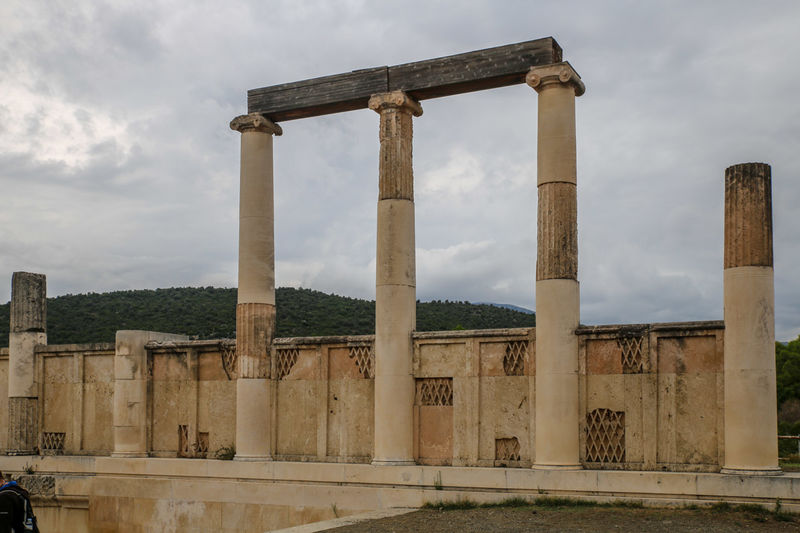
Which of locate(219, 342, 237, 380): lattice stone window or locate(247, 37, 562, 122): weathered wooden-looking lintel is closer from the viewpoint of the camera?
locate(247, 37, 562, 122): weathered wooden-looking lintel

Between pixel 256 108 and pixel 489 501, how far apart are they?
396 inches

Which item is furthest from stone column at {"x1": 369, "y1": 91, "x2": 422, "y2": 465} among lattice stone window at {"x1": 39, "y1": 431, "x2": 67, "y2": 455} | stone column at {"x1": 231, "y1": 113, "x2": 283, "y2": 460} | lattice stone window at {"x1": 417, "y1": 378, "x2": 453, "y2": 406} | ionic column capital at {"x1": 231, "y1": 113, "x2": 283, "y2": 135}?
lattice stone window at {"x1": 39, "y1": 431, "x2": 67, "y2": 455}

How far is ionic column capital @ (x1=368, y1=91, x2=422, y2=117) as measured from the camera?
716 inches

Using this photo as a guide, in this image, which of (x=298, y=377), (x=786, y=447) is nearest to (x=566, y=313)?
(x=298, y=377)

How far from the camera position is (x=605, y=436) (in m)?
16.1

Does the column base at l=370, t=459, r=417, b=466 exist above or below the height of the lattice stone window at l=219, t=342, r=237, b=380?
below

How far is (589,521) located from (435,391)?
4790mm

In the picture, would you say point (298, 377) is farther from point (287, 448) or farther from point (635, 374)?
point (635, 374)

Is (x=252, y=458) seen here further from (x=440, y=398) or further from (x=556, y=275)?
(x=556, y=275)

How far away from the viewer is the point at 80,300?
54125 mm

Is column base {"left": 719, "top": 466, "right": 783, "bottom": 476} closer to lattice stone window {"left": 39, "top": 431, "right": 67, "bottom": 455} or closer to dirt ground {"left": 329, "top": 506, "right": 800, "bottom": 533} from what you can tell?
dirt ground {"left": 329, "top": 506, "right": 800, "bottom": 533}

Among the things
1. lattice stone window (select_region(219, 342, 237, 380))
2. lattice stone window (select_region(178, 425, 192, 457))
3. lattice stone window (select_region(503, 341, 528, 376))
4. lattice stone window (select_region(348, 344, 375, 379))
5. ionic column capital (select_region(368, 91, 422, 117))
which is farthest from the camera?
lattice stone window (select_region(178, 425, 192, 457))

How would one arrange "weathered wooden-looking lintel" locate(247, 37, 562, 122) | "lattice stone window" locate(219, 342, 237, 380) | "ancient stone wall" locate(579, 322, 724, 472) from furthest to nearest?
1. "lattice stone window" locate(219, 342, 237, 380)
2. "weathered wooden-looking lintel" locate(247, 37, 562, 122)
3. "ancient stone wall" locate(579, 322, 724, 472)

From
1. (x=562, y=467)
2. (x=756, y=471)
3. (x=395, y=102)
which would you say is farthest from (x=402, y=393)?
(x=756, y=471)
